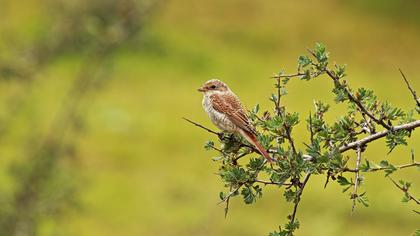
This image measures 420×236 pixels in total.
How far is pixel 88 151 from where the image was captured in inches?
974

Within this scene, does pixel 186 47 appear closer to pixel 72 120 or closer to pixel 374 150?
pixel 374 150

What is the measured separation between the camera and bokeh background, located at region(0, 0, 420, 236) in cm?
1292

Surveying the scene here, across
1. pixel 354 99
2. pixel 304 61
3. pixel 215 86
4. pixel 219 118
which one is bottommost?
pixel 354 99

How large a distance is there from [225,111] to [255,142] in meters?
1.18

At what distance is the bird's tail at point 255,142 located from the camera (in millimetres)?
5074

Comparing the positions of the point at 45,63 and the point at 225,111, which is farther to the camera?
the point at 45,63

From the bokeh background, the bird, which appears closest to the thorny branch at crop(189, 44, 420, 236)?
the bird

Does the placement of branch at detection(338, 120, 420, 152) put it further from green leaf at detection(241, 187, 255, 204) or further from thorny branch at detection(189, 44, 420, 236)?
green leaf at detection(241, 187, 255, 204)

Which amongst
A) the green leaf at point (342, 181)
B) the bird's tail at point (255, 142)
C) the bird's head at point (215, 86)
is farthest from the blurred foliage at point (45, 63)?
the green leaf at point (342, 181)

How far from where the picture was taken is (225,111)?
683 cm

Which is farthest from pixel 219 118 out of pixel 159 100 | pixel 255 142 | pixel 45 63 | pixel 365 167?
pixel 159 100

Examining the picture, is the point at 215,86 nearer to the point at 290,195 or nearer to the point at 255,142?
the point at 255,142

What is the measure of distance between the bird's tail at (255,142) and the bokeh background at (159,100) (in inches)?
246

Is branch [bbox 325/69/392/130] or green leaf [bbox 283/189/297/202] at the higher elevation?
branch [bbox 325/69/392/130]
